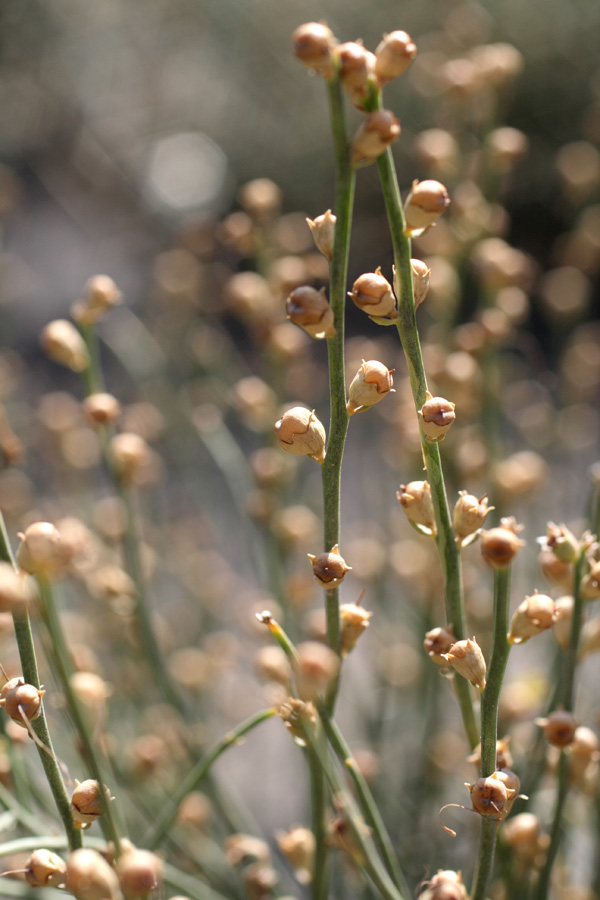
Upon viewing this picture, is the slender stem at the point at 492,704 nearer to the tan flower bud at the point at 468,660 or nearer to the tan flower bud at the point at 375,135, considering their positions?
the tan flower bud at the point at 468,660

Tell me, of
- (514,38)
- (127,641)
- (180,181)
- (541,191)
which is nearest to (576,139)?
(541,191)

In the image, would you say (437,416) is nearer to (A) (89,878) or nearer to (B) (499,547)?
(B) (499,547)

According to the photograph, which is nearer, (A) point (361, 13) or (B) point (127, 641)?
(B) point (127, 641)

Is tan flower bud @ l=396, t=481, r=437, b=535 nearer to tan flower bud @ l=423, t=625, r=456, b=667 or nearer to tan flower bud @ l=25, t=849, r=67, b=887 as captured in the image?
tan flower bud @ l=423, t=625, r=456, b=667

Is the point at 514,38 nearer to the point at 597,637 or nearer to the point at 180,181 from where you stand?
the point at 180,181

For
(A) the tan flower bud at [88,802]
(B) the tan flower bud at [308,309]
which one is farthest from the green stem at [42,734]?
(B) the tan flower bud at [308,309]

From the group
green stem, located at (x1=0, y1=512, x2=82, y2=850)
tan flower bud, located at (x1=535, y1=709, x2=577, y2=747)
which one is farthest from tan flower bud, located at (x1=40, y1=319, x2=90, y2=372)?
tan flower bud, located at (x1=535, y1=709, x2=577, y2=747)

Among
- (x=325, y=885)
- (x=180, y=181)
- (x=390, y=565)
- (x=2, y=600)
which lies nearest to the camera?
(x=2, y=600)
